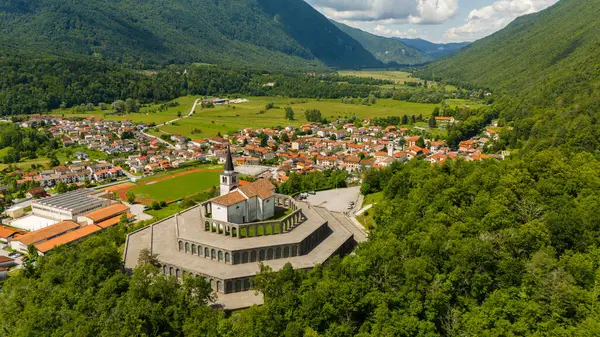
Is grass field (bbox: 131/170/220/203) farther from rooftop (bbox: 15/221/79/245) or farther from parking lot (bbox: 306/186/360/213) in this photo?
parking lot (bbox: 306/186/360/213)

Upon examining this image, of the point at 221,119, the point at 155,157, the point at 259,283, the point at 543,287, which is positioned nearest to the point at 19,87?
the point at 221,119

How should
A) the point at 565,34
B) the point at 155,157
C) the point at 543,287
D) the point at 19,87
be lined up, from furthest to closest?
the point at 565,34
the point at 19,87
the point at 155,157
the point at 543,287

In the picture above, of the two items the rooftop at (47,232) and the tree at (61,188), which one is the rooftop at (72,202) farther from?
the tree at (61,188)

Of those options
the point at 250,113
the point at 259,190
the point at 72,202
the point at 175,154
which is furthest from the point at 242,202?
the point at 250,113

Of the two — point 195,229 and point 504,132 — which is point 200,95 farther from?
point 195,229

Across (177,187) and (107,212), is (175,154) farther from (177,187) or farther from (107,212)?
(107,212)

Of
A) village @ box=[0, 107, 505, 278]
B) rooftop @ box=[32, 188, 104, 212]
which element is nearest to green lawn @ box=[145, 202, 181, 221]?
village @ box=[0, 107, 505, 278]
